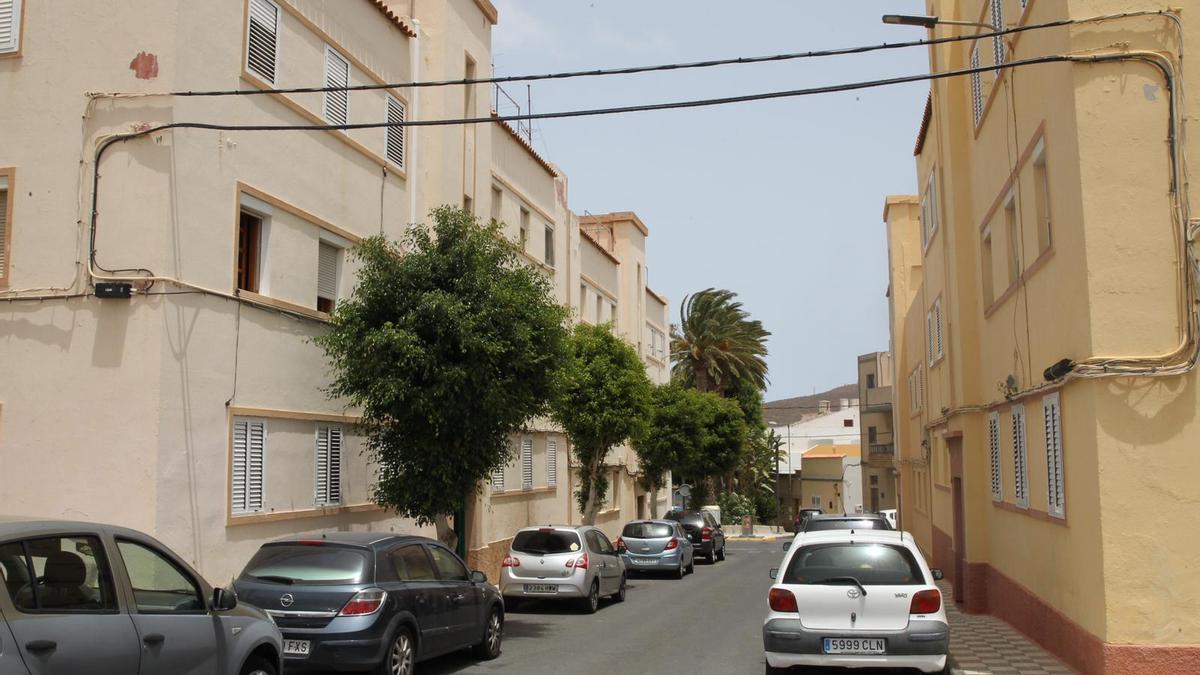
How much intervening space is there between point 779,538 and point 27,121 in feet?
159

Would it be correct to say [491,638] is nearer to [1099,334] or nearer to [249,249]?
[249,249]

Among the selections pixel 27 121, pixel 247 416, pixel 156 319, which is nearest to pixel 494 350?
pixel 247 416

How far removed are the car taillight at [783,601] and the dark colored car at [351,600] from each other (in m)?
3.75

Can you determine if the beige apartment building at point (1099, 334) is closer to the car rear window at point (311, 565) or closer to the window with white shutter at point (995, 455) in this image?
the window with white shutter at point (995, 455)

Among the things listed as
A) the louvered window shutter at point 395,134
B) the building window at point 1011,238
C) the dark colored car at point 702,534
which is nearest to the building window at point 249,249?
the louvered window shutter at point 395,134

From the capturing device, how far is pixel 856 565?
984 cm

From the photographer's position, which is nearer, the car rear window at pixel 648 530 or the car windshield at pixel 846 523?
the car windshield at pixel 846 523

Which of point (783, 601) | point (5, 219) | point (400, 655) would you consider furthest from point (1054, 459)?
point (5, 219)

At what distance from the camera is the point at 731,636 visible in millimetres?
15047

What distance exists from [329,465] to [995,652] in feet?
32.7

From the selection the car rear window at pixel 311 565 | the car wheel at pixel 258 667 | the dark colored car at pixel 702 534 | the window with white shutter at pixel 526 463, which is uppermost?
the window with white shutter at pixel 526 463

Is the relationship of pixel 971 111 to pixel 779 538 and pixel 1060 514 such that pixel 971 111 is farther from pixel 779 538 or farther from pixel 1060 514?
pixel 779 538

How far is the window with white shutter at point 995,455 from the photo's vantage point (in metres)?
15.5

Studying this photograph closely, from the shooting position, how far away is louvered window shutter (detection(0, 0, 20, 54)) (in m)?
13.4
